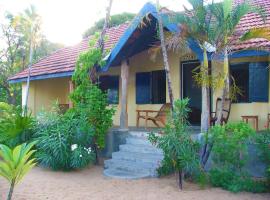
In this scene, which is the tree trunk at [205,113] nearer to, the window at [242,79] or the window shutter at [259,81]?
the window shutter at [259,81]

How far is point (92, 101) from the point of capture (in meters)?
11.0

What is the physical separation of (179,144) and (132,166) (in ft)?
7.91

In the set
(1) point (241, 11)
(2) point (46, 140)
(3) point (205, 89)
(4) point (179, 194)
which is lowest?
(4) point (179, 194)

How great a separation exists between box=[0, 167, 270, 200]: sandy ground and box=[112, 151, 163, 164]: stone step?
2.77ft

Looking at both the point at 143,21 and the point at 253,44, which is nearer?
the point at 253,44

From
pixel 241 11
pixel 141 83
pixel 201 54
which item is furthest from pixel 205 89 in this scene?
pixel 141 83

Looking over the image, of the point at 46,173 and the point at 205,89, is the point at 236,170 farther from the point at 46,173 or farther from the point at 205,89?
the point at 46,173

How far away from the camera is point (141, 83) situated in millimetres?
14625

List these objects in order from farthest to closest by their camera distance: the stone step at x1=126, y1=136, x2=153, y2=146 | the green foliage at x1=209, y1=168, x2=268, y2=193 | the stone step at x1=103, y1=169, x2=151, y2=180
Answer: the stone step at x1=126, y1=136, x2=153, y2=146
the stone step at x1=103, y1=169, x2=151, y2=180
the green foliage at x1=209, y1=168, x2=268, y2=193

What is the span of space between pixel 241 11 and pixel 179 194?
4.07 m

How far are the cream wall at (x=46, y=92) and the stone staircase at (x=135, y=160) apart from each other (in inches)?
314

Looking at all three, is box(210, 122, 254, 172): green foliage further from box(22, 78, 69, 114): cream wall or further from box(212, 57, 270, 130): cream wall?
box(22, 78, 69, 114): cream wall

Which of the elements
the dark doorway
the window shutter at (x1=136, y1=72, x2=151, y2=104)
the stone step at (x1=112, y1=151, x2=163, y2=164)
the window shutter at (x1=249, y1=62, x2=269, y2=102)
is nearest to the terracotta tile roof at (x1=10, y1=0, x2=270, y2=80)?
the window shutter at (x1=249, y1=62, x2=269, y2=102)

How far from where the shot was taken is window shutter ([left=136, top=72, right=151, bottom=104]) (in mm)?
14398
